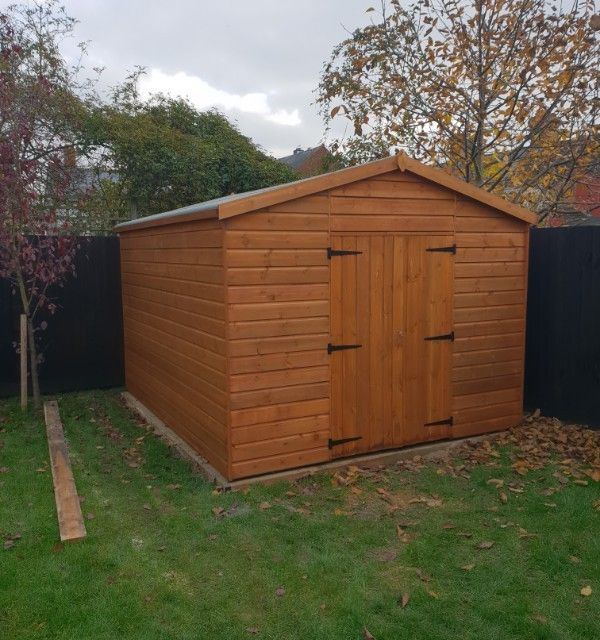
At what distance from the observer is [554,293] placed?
666 centimetres

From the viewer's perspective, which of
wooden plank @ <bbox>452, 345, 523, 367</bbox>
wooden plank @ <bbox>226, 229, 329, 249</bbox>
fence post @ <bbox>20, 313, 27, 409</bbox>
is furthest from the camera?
fence post @ <bbox>20, 313, 27, 409</bbox>

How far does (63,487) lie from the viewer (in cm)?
493

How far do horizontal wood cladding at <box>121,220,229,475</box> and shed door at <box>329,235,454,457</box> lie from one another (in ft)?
3.28

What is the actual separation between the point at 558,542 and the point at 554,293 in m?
3.30

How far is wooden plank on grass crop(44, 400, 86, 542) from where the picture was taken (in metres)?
4.18

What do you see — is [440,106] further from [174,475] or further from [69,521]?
[69,521]

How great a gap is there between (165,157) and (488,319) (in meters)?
8.41

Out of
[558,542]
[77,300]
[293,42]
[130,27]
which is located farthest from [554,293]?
[130,27]

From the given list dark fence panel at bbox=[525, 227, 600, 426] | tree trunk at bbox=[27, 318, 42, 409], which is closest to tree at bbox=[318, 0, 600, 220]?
dark fence panel at bbox=[525, 227, 600, 426]

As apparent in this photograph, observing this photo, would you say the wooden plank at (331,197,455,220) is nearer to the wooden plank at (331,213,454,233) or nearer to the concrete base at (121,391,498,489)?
the wooden plank at (331,213,454,233)

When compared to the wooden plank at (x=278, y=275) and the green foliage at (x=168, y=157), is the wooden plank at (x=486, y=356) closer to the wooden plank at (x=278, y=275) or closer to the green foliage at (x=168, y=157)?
the wooden plank at (x=278, y=275)

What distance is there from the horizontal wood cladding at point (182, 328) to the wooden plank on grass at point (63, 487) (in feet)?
3.67

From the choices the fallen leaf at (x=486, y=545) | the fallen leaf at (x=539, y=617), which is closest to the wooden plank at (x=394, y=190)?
the fallen leaf at (x=486, y=545)

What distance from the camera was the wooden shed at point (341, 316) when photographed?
4.99 metres
